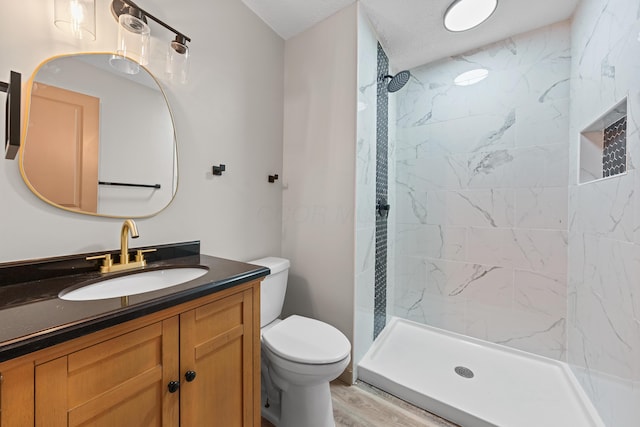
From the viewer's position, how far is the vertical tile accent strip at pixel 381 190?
1.95 m

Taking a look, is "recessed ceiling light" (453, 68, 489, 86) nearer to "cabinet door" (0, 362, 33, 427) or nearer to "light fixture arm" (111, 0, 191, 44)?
"light fixture arm" (111, 0, 191, 44)

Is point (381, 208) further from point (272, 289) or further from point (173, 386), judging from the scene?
point (173, 386)

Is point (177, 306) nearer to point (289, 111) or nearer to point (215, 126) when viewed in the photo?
point (215, 126)

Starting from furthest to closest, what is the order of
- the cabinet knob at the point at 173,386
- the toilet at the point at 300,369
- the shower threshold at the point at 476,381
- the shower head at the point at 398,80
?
the shower head at the point at 398,80
the shower threshold at the point at 476,381
the toilet at the point at 300,369
the cabinet knob at the point at 173,386

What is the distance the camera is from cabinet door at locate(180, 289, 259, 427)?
777 mm

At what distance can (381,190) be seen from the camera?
203 cm

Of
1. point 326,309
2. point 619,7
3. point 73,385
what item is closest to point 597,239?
point 619,7

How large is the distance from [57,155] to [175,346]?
84 centimetres

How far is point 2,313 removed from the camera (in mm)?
581

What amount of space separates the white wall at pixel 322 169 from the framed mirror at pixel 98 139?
33.8 inches

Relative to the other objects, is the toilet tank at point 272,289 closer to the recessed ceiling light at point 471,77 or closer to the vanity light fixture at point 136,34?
the vanity light fixture at point 136,34

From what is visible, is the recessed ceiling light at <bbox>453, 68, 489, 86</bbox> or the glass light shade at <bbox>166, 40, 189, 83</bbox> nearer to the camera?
the glass light shade at <bbox>166, 40, 189, 83</bbox>

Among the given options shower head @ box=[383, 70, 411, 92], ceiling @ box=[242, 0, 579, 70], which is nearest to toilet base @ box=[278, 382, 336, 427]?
shower head @ box=[383, 70, 411, 92]

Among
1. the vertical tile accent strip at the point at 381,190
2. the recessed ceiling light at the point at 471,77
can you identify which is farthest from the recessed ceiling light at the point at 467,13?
the vertical tile accent strip at the point at 381,190
